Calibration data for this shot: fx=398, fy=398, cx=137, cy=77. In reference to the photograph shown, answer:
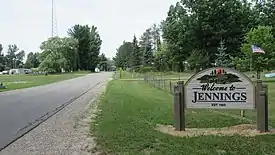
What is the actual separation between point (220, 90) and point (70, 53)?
4086 inches

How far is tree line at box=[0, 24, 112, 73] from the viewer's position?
102750 mm

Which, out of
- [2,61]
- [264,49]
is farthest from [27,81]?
[2,61]

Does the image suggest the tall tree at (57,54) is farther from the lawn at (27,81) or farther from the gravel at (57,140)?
the gravel at (57,140)

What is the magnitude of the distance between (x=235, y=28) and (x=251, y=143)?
207 ft

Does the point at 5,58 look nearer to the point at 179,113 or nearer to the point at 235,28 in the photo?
the point at 235,28

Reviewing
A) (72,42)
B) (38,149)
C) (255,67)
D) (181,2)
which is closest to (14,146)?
(38,149)

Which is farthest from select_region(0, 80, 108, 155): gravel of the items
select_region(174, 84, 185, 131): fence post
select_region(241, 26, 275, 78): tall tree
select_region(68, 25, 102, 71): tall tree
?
select_region(68, 25, 102, 71): tall tree

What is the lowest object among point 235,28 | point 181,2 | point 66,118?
point 66,118

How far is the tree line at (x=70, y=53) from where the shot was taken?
10275 cm

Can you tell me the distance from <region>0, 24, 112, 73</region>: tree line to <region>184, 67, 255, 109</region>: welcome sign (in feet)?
310

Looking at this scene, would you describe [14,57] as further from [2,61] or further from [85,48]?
[85,48]

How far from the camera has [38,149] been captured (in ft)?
24.5

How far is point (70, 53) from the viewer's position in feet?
364

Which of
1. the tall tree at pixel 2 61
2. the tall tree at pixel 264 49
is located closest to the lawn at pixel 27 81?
the tall tree at pixel 264 49
